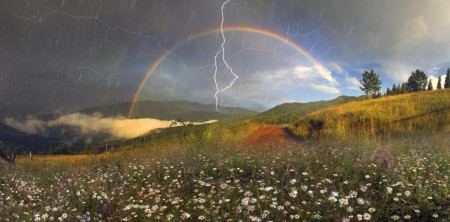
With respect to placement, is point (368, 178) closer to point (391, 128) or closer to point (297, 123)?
point (391, 128)

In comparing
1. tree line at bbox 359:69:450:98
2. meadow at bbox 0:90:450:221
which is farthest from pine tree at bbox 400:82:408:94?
meadow at bbox 0:90:450:221

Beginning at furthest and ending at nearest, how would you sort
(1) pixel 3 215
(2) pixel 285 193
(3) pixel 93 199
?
1. (3) pixel 93 199
2. (1) pixel 3 215
3. (2) pixel 285 193

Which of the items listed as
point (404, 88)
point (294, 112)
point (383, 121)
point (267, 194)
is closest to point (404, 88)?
point (404, 88)

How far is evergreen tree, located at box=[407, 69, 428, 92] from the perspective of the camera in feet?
252

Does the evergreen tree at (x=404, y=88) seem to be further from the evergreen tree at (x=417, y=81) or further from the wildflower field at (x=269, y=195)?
the wildflower field at (x=269, y=195)

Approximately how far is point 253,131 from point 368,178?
72.0 feet

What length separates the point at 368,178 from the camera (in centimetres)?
624

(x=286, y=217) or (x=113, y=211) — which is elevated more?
(x=286, y=217)

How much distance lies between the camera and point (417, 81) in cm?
7750

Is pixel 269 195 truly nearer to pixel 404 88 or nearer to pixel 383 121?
pixel 383 121

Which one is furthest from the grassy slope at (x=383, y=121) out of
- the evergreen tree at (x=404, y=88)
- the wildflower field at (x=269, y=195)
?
the evergreen tree at (x=404, y=88)

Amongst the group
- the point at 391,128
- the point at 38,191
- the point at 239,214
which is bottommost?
the point at 38,191

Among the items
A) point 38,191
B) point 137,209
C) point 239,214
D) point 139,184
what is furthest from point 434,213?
point 38,191

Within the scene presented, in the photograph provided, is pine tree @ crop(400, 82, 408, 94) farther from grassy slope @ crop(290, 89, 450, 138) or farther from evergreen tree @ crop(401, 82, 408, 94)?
grassy slope @ crop(290, 89, 450, 138)
